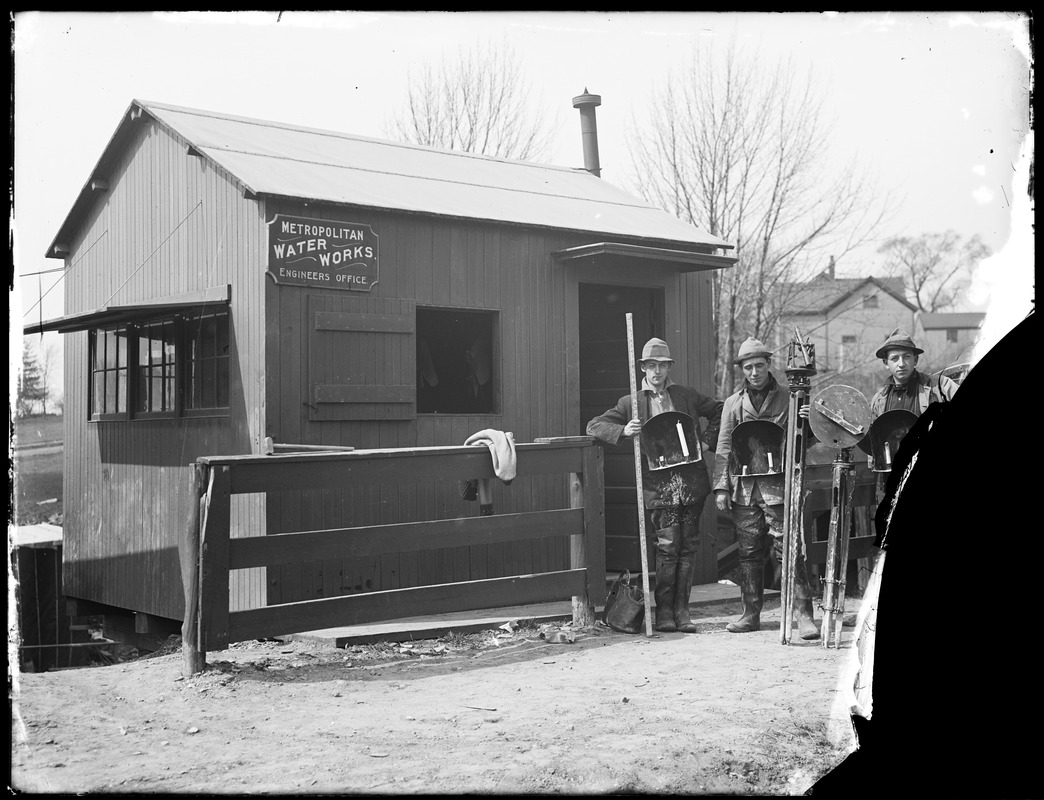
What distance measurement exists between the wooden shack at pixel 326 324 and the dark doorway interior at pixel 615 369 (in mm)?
24

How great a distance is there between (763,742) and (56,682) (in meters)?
4.04

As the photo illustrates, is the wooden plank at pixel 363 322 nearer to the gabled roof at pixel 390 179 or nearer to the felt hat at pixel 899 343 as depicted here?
the gabled roof at pixel 390 179

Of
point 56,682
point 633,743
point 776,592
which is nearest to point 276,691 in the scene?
point 56,682

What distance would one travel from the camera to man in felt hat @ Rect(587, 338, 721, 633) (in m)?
8.05

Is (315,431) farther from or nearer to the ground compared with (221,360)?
nearer to the ground

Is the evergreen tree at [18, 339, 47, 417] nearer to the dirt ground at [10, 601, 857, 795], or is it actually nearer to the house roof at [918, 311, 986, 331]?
the dirt ground at [10, 601, 857, 795]

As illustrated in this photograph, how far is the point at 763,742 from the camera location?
511cm

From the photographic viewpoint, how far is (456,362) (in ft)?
35.7

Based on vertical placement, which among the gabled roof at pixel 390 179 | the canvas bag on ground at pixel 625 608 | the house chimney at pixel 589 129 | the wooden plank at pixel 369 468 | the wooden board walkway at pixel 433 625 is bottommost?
the wooden board walkway at pixel 433 625

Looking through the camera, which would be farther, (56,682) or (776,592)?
(776,592)

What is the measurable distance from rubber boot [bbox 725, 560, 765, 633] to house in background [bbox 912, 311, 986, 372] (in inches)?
1428

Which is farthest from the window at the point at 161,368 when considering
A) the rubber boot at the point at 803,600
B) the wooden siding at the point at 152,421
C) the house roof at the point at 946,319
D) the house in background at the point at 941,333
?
the house roof at the point at 946,319

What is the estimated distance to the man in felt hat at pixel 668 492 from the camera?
26.4 ft

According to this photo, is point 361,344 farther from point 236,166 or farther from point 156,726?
point 156,726
